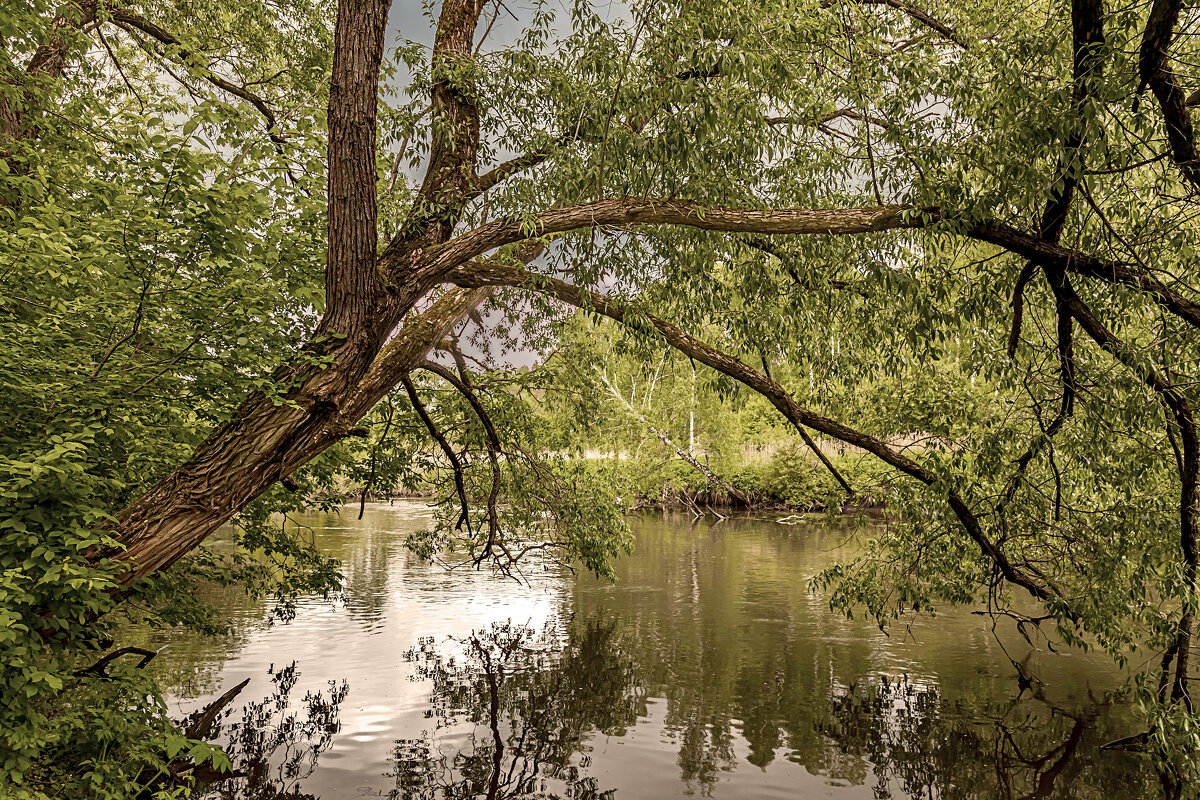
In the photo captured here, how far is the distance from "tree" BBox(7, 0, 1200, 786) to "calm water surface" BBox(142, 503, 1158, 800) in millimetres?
2061

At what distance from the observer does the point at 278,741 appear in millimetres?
9234

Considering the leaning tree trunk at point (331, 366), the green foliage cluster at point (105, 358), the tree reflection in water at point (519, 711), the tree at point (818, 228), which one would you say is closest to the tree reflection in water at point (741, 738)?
the tree reflection in water at point (519, 711)

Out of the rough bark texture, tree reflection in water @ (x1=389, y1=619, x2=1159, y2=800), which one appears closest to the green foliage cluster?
tree reflection in water @ (x1=389, y1=619, x2=1159, y2=800)

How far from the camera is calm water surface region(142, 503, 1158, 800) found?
843 centimetres

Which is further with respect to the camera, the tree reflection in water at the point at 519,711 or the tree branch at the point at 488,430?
the tree branch at the point at 488,430

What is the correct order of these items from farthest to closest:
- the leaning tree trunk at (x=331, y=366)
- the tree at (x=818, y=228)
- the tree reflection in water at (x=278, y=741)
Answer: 1. the tree reflection in water at (x=278, y=741)
2. the tree at (x=818, y=228)
3. the leaning tree trunk at (x=331, y=366)

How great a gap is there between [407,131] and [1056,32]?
679 cm

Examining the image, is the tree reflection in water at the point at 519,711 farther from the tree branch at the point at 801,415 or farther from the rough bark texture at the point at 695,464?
the tree branch at the point at 801,415

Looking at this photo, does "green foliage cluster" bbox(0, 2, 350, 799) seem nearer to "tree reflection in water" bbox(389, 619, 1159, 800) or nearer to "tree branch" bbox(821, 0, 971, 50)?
"tree reflection in water" bbox(389, 619, 1159, 800)

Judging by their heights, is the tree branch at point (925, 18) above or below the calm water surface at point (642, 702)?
above

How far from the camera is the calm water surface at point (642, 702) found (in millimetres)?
8430

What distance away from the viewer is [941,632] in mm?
14758

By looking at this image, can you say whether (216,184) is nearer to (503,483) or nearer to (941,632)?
(503,483)

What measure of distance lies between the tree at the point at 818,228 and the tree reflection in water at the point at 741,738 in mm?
1900
